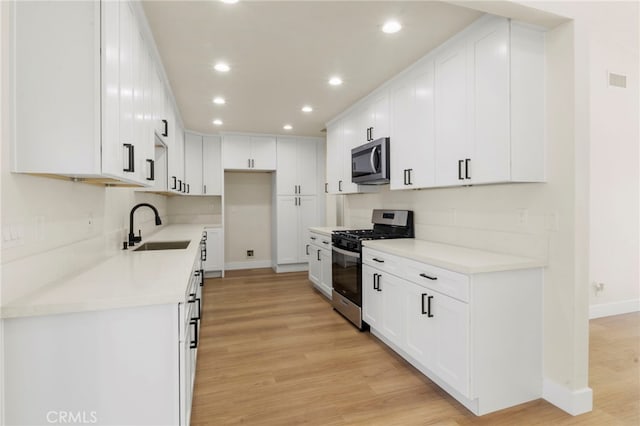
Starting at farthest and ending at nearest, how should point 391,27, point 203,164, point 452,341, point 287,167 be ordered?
point 287,167 → point 203,164 → point 391,27 → point 452,341

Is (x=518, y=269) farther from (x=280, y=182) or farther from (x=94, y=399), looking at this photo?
(x=280, y=182)

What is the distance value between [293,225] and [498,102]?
14.1ft

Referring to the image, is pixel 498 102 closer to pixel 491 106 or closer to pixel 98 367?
pixel 491 106

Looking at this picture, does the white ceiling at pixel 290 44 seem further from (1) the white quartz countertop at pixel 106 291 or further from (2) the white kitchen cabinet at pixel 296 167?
(2) the white kitchen cabinet at pixel 296 167

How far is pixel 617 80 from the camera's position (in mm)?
3566

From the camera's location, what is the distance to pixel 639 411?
6.61 feet

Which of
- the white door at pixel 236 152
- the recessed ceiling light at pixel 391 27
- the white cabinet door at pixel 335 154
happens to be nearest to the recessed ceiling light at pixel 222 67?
the recessed ceiling light at pixel 391 27

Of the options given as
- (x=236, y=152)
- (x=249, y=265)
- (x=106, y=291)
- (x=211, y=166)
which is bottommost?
(x=249, y=265)

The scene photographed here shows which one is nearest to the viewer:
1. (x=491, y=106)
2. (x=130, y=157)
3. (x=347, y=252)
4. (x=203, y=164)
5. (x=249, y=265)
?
(x=130, y=157)

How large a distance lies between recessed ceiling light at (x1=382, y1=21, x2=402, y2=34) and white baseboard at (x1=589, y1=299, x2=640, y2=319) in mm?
3541

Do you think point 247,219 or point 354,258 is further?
point 247,219

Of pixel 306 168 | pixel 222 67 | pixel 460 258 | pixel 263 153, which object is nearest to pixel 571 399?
pixel 460 258

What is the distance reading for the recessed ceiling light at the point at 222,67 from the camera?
290 cm

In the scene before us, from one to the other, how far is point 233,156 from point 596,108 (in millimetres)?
5002
